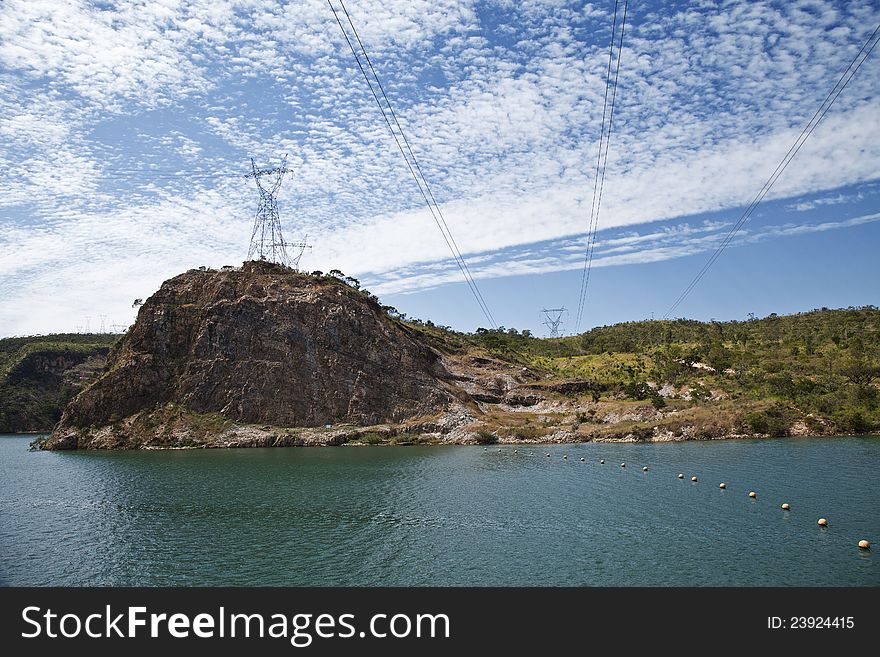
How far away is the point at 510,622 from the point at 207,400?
83886 millimetres

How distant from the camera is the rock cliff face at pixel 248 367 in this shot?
307ft

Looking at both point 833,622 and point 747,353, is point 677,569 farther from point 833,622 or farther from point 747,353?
point 747,353

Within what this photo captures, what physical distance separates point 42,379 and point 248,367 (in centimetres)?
10823

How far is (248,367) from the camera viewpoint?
96375mm

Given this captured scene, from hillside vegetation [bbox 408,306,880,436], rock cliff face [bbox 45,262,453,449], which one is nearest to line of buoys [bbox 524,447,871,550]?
hillside vegetation [bbox 408,306,880,436]

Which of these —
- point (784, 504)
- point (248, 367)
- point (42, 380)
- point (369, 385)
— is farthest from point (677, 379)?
point (42, 380)

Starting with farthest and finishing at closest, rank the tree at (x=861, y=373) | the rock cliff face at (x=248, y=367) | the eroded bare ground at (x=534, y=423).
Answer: the rock cliff face at (x=248, y=367) → the tree at (x=861, y=373) → the eroded bare ground at (x=534, y=423)

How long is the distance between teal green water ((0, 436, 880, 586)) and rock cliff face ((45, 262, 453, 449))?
2987cm

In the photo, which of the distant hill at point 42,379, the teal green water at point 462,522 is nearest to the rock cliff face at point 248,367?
the teal green water at point 462,522

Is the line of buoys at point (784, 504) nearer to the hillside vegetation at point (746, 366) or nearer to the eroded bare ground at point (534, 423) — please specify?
the eroded bare ground at point (534, 423)

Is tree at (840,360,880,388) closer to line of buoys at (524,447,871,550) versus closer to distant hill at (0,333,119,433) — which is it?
line of buoys at (524,447,871,550)

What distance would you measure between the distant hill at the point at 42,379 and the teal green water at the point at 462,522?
10708cm

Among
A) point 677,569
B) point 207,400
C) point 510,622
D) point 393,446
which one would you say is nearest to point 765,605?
point 677,569

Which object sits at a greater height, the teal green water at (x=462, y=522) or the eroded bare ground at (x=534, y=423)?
the eroded bare ground at (x=534, y=423)
